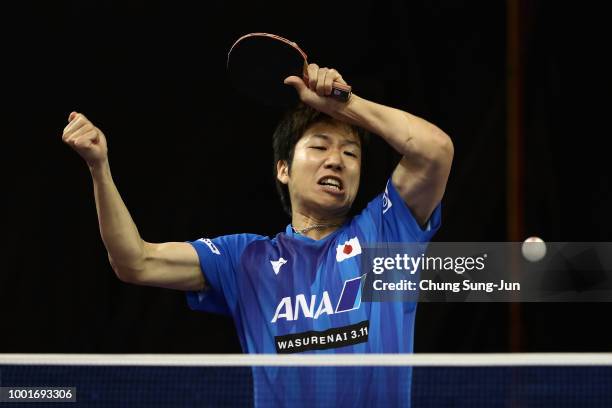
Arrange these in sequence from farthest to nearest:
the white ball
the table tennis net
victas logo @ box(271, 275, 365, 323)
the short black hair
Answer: the white ball → the short black hair → victas logo @ box(271, 275, 365, 323) → the table tennis net

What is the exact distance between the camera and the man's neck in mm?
2922

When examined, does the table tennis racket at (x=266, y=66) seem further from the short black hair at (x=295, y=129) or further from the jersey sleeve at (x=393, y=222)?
the jersey sleeve at (x=393, y=222)

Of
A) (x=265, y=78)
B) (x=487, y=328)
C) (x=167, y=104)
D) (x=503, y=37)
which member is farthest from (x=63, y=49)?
(x=487, y=328)

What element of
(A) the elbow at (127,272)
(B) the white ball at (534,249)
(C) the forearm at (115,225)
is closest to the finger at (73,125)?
(C) the forearm at (115,225)

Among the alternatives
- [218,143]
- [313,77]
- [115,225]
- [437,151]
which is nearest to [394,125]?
[437,151]

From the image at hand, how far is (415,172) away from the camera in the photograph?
2.68 m

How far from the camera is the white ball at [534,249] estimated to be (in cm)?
407

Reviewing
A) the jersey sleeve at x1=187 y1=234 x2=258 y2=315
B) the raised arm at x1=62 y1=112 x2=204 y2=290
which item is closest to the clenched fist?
the raised arm at x1=62 y1=112 x2=204 y2=290

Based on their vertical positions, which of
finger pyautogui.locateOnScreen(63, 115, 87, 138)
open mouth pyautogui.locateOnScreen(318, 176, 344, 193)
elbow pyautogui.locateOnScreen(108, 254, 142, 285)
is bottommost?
elbow pyautogui.locateOnScreen(108, 254, 142, 285)

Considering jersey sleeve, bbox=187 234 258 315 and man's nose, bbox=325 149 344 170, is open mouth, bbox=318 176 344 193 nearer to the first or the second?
man's nose, bbox=325 149 344 170

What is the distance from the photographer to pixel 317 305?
2.75 m

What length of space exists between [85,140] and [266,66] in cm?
60

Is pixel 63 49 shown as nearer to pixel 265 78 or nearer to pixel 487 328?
pixel 265 78

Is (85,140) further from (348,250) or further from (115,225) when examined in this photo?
(348,250)
